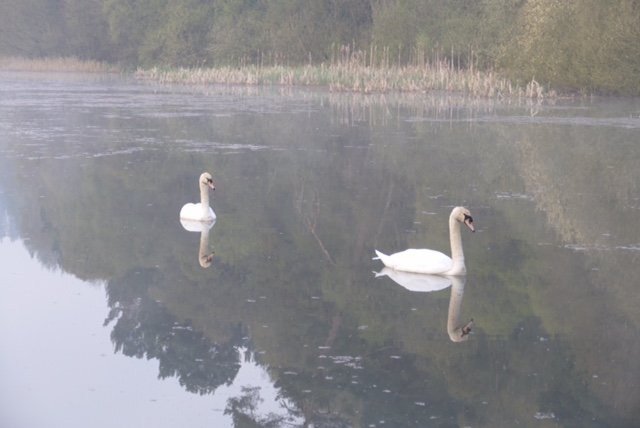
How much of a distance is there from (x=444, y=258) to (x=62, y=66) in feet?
181

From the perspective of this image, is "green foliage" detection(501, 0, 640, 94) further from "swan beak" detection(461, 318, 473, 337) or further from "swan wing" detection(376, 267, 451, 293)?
"swan beak" detection(461, 318, 473, 337)

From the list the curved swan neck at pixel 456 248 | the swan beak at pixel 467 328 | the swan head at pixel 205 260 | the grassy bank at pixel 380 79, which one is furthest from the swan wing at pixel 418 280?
the grassy bank at pixel 380 79

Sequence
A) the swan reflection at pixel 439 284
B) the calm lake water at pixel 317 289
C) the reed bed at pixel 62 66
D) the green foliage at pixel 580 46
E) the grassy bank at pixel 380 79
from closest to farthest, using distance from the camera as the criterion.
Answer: the calm lake water at pixel 317 289 < the swan reflection at pixel 439 284 < the green foliage at pixel 580 46 < the grassy bank at pixel 380 79 < the reed bed at pixel 62 66

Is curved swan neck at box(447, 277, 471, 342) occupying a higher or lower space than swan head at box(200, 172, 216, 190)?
lower

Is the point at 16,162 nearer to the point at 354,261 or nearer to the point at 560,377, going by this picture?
the point at 354,261

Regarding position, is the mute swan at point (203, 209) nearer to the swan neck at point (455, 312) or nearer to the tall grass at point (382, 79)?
the swan neck at point (455, 312)

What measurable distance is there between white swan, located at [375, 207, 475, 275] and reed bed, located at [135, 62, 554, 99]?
22059mm

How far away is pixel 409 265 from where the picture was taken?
8.26m

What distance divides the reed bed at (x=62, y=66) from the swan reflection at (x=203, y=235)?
51.9 m

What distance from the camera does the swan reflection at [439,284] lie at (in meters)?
6.89

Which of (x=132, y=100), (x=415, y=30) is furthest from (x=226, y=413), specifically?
(x=415, y=30)

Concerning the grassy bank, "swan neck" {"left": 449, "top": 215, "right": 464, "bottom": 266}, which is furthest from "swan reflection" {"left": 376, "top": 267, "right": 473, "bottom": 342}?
the grassy bank

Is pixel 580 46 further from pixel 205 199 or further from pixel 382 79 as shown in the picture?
pixel 205 199

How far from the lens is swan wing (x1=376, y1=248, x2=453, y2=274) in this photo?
817 cm
